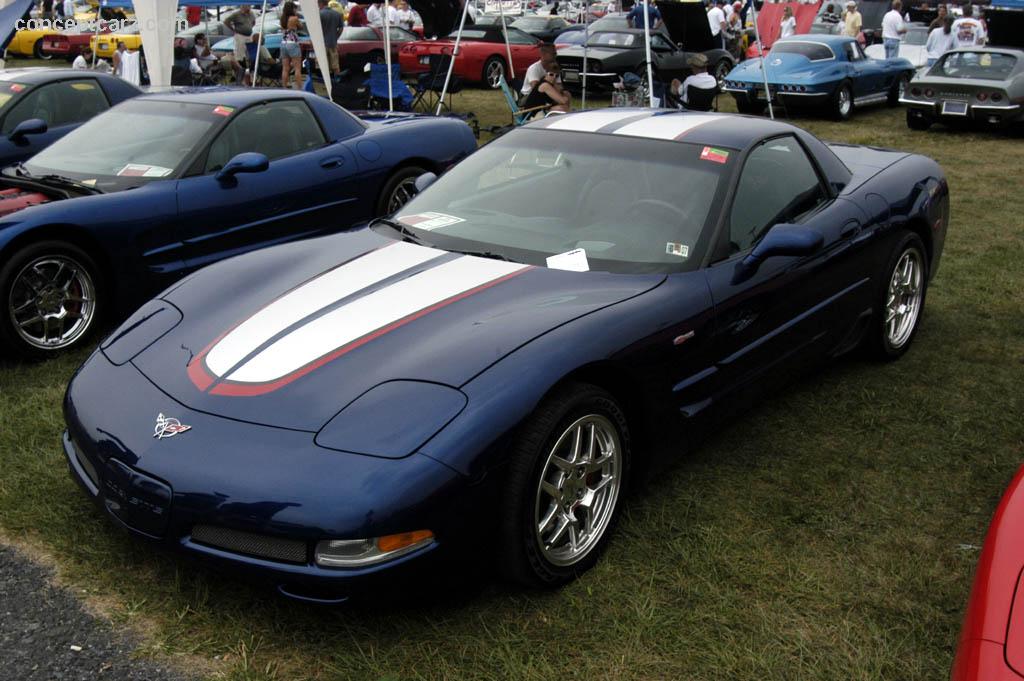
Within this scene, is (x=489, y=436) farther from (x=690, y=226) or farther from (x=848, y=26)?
(x=848, y=26)

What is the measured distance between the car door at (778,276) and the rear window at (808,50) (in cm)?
1144

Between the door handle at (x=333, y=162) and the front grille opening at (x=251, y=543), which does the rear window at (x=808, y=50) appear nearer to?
the door handle at (x=333, y=162)

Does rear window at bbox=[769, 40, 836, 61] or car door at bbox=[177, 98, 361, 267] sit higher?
rear window at bbox=[769, 40, 836, 61]

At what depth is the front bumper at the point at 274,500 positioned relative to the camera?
99.7 inches

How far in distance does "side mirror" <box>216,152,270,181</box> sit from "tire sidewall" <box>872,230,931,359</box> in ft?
11.3

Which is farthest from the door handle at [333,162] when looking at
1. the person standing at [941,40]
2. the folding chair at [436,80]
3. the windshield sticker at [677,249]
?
the person standing at [941,40]

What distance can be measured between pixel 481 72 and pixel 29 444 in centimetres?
1586

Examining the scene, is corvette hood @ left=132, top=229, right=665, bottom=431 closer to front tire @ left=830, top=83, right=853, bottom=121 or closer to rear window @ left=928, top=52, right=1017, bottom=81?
rear window @ left=928, top=52, right=1017, bottom=81

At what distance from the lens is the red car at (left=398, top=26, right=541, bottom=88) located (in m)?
17.7

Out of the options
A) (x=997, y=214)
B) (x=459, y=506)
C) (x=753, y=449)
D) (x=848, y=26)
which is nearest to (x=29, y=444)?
(x=459, y=506)

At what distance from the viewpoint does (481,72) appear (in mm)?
18812

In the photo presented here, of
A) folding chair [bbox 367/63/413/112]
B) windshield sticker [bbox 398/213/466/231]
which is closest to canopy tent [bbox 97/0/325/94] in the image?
folding chair [bbox 367/63/413/112]

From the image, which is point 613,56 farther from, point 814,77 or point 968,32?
point 968,32

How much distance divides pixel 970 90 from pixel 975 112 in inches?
12.3
